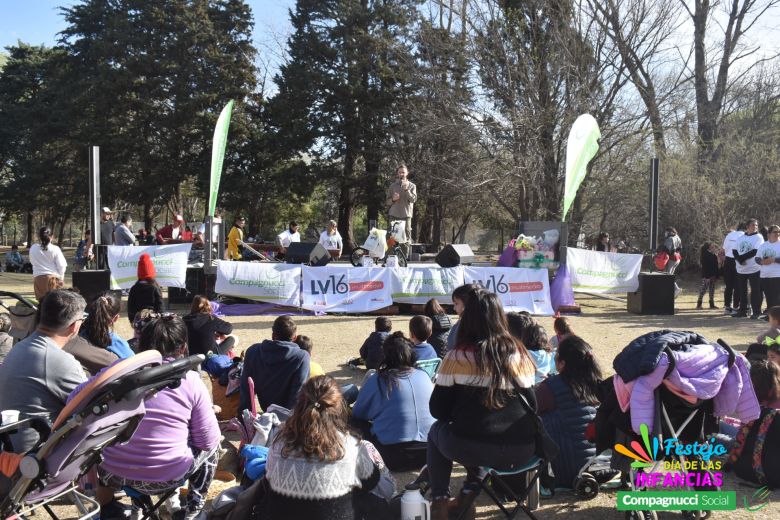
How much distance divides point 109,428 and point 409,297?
9.68 metres

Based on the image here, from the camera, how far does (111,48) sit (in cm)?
3291

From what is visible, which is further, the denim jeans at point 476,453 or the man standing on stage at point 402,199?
the man standing on stage at point 402,199

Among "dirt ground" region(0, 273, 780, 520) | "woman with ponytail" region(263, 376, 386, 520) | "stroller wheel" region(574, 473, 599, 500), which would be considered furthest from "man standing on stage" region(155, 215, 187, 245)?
"woman with ponytail" region(263, 376, 386, 520)

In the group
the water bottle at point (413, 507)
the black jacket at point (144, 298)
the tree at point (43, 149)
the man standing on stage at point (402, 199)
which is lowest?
the water bottle at point (413, 507)

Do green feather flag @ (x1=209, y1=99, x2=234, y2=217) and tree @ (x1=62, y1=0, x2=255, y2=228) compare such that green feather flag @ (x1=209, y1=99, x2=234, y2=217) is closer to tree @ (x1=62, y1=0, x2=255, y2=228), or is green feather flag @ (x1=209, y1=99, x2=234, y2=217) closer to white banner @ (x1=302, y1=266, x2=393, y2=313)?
white banner @ (x1=302, y1=266, x2=393, y2=313)

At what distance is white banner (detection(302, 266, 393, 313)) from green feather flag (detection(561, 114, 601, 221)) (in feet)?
12.5

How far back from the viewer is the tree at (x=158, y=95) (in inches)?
1281

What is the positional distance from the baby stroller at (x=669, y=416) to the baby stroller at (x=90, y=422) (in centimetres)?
226

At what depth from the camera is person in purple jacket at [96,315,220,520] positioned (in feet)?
11.0

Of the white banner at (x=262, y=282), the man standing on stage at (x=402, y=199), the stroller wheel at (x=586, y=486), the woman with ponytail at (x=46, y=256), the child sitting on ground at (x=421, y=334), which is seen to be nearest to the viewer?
the stroller wheel at (x=586, y=486)

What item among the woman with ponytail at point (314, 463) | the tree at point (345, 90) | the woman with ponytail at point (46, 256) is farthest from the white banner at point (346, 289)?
the tree at point (345, 90)

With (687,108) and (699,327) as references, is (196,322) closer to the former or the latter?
(699,327)

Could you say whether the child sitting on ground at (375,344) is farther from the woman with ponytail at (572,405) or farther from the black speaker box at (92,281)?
the black speaker box at (92,281)

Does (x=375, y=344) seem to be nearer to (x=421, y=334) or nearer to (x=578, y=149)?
(x=421, y=334)
